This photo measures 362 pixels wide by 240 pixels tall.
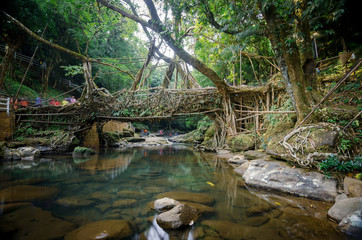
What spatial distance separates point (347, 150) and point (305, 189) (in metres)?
1.31

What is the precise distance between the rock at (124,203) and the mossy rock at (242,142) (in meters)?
6.11

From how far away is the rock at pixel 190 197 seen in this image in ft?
10.3

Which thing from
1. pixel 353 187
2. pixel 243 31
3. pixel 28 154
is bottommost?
pixel 353 187

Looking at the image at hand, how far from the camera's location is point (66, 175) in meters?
4.90

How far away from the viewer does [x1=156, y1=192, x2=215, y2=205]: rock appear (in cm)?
315

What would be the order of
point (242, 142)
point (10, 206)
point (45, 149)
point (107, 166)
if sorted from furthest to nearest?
point (45, 149) → point (242, 142) → point (107, 166) → point (10, 206)

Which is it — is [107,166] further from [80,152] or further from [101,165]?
[80,152]

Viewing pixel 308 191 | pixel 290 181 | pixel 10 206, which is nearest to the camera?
pixel 10 206

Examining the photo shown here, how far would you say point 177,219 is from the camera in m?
2.20

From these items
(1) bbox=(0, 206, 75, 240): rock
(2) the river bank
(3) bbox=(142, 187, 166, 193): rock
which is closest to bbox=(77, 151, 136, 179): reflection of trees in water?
(3) bbox=(142, 187, 166, 193): rock

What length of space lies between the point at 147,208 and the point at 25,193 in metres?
2.66

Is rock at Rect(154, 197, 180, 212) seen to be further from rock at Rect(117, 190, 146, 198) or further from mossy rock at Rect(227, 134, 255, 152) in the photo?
mossy rock at Rect(227, 134, 255, 152)

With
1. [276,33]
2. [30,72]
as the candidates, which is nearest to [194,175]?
[276,33]

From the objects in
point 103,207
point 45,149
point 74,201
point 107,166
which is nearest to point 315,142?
point 103,207
